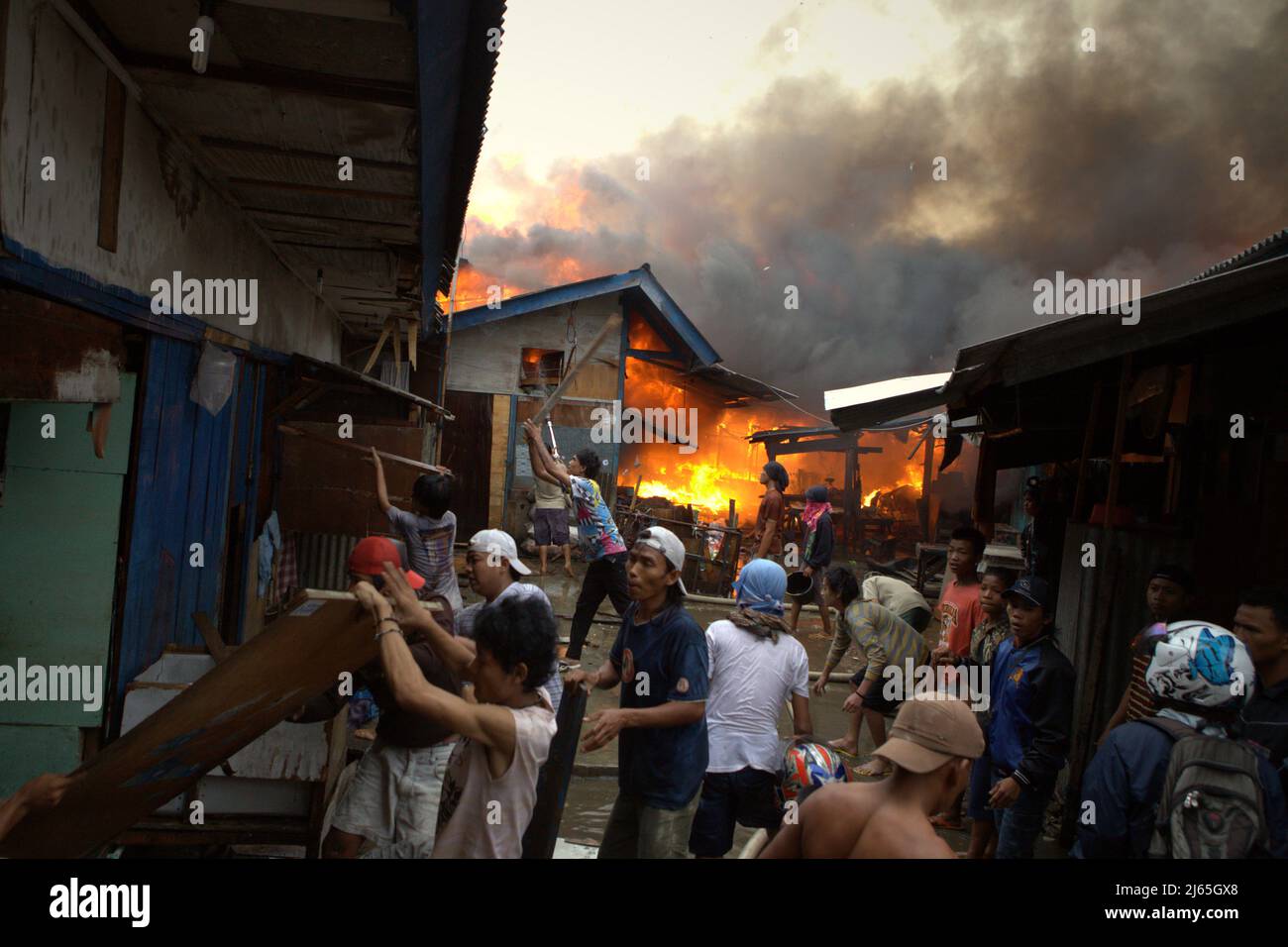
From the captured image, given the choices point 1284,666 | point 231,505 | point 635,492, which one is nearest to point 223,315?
point 231,505

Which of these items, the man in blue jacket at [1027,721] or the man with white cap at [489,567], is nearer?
the man in blue jacket at [1027,721]

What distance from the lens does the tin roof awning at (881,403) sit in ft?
22.2

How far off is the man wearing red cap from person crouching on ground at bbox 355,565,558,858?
0.91m

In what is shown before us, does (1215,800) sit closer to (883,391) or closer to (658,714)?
(658,714)

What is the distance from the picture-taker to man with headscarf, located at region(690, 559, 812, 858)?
3830mm

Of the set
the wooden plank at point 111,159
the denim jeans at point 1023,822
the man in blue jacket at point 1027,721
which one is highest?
the wooden plank at point 111,159

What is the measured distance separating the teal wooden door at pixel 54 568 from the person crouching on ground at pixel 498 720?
2.33 metres

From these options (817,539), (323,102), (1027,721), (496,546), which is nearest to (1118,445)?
(1027,721)

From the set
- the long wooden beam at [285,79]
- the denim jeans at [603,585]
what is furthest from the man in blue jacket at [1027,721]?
the long wooden beam at [285,79]

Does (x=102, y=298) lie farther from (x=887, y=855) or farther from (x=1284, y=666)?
(x=1284, y=666)

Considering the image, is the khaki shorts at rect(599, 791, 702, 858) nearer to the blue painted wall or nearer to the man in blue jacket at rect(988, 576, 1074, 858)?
the man in blue jacket at rect(988, 576, 1074, 858)

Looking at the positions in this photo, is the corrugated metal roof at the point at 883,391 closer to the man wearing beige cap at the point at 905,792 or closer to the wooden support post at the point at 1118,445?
the wooden support post at the point at 1118,445

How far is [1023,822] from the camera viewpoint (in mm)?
4039
